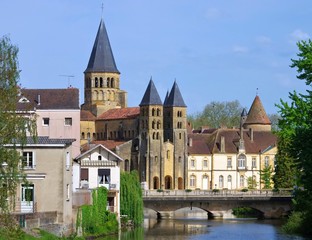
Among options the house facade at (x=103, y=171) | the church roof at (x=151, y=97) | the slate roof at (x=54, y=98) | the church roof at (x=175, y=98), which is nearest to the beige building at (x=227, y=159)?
the church roof at (x=175, y=98)

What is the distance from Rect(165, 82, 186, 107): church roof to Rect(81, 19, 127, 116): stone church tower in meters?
13.5

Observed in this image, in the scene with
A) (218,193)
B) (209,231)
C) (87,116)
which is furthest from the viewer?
(87,116)

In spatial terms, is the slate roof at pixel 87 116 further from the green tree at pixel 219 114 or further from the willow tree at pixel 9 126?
the willow tree at pixel 9 126

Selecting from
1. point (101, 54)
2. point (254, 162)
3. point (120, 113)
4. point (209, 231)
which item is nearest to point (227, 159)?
point (254, 162)

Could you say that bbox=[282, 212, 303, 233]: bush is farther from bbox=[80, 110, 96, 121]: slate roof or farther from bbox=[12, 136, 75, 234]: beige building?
bbox=[80, 110, 96, 121]: slate roof

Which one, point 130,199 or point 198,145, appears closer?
point 130,199

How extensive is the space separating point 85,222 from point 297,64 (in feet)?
61.0

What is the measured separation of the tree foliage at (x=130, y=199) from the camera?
83.1 metres

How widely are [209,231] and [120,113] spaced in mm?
68895

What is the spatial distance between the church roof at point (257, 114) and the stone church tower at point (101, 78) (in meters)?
19.5

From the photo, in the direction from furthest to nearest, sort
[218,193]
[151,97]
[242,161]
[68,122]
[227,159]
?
[242,161] → [227,159] → [151,97] → [218,193] → [68,122]

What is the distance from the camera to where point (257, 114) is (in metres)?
156

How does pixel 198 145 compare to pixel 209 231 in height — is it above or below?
above

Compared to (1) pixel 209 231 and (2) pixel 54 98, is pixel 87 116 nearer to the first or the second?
(1) pixel 209 231
